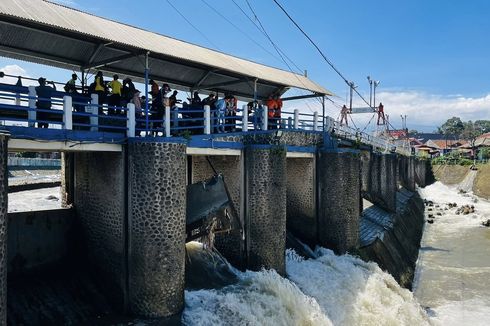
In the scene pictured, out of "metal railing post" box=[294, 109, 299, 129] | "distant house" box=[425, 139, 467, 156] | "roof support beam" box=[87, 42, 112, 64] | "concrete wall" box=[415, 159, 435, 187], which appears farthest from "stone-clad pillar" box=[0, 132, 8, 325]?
"distant house" box=[425, 139, 467, 156]

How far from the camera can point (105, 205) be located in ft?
39.3

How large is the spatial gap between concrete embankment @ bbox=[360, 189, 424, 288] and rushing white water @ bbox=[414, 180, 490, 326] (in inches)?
29.0

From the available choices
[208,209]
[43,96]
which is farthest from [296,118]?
[43,96]

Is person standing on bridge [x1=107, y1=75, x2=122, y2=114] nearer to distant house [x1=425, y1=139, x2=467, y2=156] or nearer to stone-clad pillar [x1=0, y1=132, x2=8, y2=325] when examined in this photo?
stone-clad pillar [x1=0, y1=132, x2=8, y2=325]

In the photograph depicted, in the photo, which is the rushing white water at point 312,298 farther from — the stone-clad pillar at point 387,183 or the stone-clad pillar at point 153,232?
the stone-clad pillar at point 387,183

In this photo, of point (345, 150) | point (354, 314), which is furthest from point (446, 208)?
point (354, 314)

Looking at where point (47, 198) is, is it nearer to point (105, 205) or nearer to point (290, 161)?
point (105, 205)

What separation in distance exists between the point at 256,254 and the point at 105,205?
18.9 ft

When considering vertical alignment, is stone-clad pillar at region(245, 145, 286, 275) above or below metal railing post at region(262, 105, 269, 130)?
below

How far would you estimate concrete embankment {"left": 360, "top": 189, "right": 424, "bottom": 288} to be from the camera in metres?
20.4

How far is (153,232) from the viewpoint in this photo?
35.5ft

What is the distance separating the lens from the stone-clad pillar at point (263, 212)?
1521 centimetres

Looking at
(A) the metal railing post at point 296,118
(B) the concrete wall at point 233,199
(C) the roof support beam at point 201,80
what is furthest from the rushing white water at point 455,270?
(C) the roof support beam at point 201,80

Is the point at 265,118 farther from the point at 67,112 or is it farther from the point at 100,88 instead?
the point at 67,112
